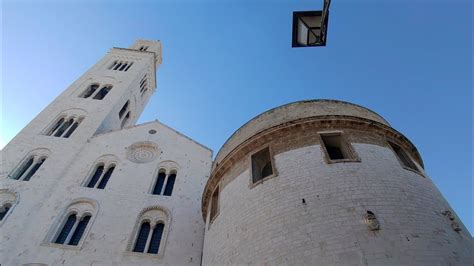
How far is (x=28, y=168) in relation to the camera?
16.2 metres

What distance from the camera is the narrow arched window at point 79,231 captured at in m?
13.2

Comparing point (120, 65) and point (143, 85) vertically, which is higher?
point (120, 65)

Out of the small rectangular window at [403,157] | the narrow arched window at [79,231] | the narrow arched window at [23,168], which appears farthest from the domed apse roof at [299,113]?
the narrow arched window at [23,168]

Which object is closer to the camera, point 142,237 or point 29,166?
point 142,237

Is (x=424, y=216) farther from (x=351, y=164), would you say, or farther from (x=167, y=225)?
(x=167, y=225)

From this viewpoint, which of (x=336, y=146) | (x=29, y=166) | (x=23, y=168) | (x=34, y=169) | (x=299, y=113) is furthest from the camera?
(x=29, y=166)

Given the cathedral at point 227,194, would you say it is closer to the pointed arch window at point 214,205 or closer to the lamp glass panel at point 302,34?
the pointed arch window at point 214,205

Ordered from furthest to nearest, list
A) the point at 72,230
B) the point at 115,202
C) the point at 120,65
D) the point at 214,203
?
the point at 120,65 → the point at 115,202 → the point at 72,230 → the point at 214,203

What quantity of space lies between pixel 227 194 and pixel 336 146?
4269mm

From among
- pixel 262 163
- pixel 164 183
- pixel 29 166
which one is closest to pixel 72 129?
pixel 29 166

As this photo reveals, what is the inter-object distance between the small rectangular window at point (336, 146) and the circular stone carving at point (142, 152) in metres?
11.9

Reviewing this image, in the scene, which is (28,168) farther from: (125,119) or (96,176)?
(125,119)

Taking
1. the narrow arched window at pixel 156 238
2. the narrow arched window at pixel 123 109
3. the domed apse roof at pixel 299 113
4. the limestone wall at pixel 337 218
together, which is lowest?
the limestone wall at pixel 337 218

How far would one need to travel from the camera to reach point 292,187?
8227mm
